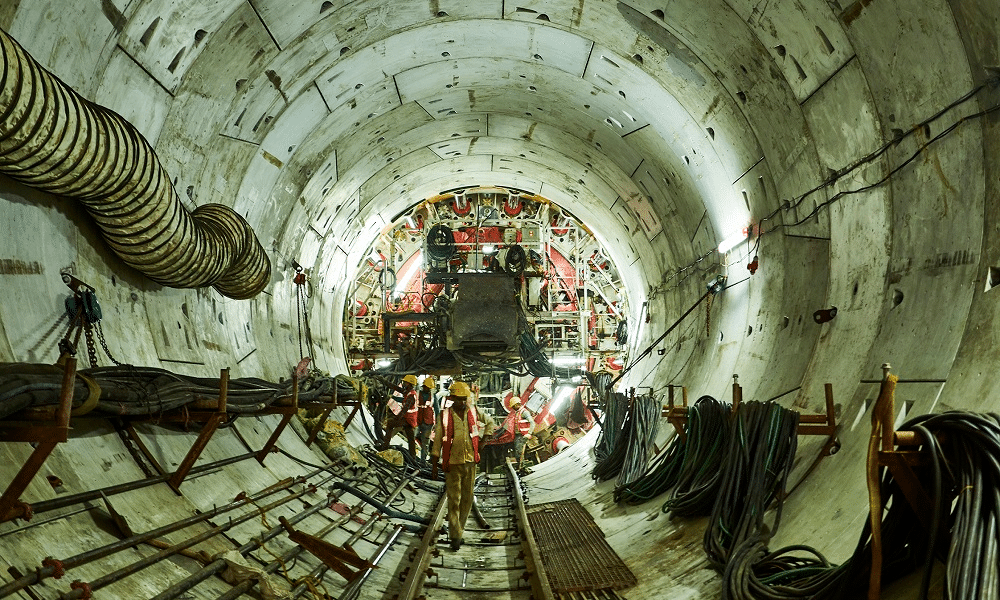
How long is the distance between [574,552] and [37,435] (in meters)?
4.09

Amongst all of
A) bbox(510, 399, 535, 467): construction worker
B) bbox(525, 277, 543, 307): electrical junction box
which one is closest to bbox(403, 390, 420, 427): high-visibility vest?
bbox(510, 399, 535, 467): construction worker

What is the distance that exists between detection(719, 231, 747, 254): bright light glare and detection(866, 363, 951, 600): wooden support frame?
3949 mm

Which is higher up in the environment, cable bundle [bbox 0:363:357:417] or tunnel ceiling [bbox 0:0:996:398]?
tunnel ceiling [bbox 0:0:996:398]

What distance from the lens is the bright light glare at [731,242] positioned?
21.5 ft

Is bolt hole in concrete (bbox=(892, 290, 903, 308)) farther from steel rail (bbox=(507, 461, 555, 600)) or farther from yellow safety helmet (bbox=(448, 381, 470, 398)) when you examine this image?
yellow safety helmet (bbox=(448, 381, 470, 398))

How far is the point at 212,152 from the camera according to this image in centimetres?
580

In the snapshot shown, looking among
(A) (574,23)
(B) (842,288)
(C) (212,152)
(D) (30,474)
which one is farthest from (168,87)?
(B) (842,288)

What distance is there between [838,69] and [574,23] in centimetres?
262

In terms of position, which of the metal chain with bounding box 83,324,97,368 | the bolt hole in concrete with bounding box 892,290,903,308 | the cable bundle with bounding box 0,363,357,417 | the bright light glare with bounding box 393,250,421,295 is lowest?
the cable bundle with bounding box 0,363,357,417

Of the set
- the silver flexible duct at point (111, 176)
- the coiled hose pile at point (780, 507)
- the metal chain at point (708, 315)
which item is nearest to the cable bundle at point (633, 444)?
the metal chain at point (708, 315)

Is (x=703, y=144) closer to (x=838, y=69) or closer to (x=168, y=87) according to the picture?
(x=838, y=69)

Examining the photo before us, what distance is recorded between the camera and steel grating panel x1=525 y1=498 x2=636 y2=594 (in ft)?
15.5

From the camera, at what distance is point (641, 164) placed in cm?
837

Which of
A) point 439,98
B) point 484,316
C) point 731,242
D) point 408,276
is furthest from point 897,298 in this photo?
point 408,276
